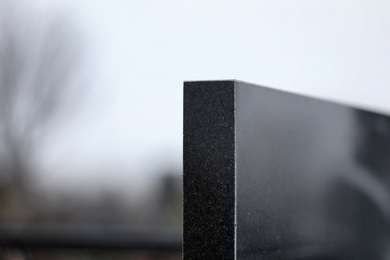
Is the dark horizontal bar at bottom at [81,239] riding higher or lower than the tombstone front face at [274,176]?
lower

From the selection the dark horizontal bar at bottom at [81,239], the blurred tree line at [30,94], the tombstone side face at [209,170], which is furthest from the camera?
the blurred tree line at [30,94]

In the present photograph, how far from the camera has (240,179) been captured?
98 centimetres

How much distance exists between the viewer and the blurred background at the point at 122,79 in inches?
195

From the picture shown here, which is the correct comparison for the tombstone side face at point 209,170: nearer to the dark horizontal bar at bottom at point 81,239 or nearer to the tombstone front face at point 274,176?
the tombstone front face at point 274,176

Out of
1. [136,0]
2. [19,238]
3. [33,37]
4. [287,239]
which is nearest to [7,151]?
[33,37]

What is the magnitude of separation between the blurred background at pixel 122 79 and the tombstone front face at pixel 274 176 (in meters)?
2.53

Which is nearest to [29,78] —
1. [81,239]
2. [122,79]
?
[122,79]

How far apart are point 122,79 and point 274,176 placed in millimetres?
6461

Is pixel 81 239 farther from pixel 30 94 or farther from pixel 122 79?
pixel 30 94

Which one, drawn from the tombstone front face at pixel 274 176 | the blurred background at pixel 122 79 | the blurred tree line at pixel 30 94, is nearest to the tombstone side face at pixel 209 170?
the tombstone front face at pixel 274 176

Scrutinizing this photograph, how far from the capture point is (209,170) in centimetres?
98

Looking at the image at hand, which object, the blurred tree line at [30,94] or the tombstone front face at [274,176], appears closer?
the tombstone front face at [274,176]

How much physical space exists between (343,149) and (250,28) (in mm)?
4126

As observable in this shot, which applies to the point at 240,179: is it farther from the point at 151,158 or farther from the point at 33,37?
the point at 33,37
